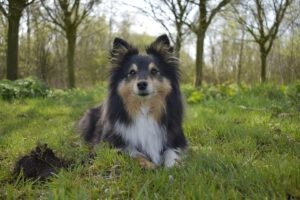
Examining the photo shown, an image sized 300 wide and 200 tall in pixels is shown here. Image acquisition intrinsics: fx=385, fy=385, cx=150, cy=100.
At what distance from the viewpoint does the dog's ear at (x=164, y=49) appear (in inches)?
205

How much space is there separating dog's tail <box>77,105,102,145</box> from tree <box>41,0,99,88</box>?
1368 cm

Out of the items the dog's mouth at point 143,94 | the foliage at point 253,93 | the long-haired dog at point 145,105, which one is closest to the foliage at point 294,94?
the foliage at point 253,93

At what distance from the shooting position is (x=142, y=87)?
4637 millimetres

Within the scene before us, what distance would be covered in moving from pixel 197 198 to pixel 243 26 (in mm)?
18313

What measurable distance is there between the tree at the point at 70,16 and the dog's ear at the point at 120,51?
48.8 feet

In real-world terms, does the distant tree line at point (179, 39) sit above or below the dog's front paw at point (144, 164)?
above

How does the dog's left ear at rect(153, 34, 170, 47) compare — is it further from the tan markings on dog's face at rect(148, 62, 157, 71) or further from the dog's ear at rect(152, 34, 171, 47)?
the tan markings on dog's face at rect(148, 62, 157, 71)

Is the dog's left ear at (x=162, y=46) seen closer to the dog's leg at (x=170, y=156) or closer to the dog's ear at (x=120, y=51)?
the dog's ear at (x=120, y=51)

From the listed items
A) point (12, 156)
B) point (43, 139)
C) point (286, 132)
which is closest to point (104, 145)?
point (12, 156)

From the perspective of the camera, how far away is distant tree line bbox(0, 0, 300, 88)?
1566cm

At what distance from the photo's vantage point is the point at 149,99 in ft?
15.6

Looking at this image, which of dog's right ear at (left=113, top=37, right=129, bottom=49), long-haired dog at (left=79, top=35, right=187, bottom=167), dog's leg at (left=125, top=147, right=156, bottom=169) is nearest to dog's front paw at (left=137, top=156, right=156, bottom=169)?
dog's leg at (left=125, top=147, right=156, bottom=169)

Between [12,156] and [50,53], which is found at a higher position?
[50,53]

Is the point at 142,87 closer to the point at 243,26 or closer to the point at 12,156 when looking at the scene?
the point at 12,156
